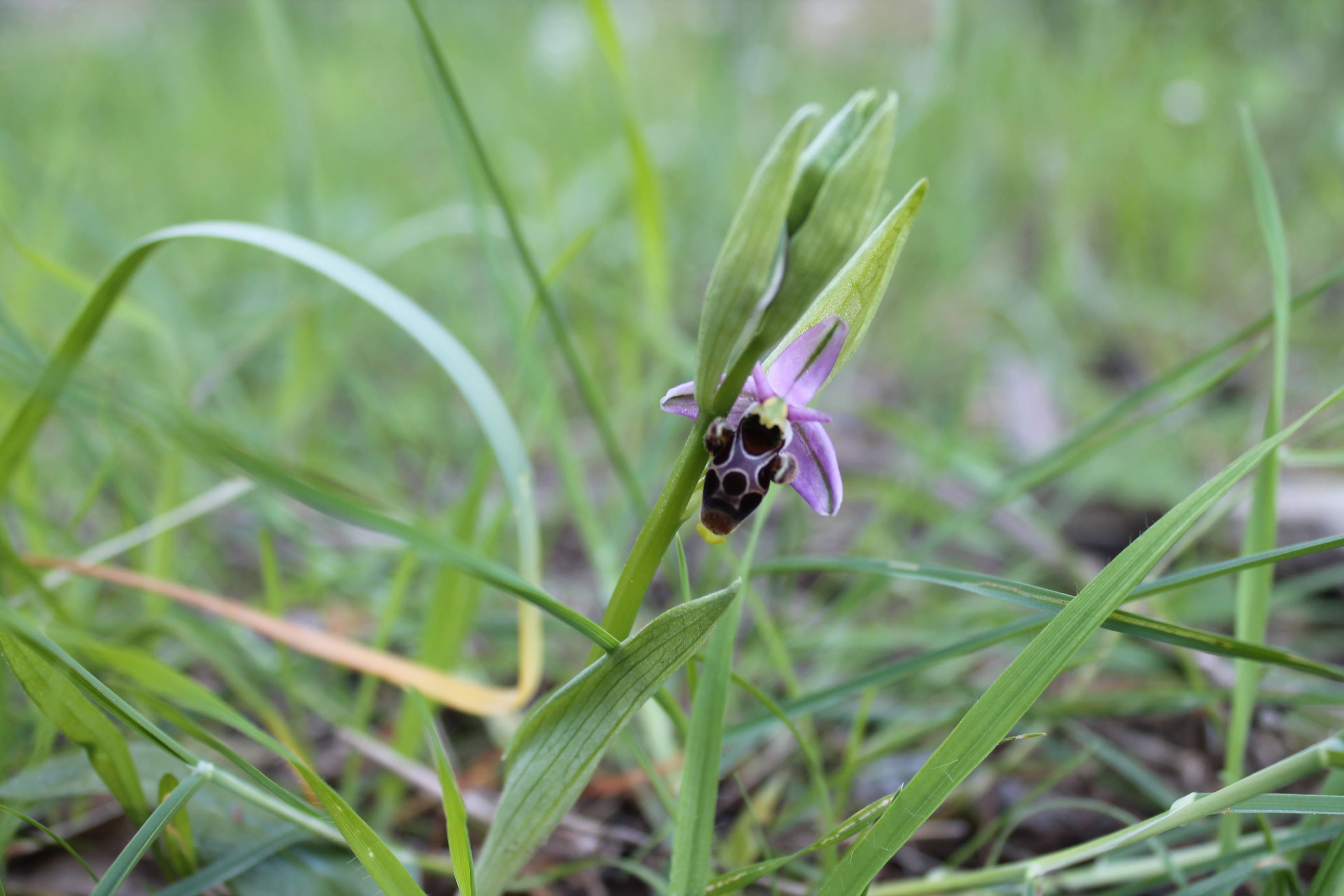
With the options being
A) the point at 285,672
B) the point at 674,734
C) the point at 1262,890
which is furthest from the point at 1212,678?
the point at 285,672

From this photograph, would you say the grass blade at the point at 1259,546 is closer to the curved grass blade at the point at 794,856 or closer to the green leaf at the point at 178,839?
the curved grass blade at the point at 794,856

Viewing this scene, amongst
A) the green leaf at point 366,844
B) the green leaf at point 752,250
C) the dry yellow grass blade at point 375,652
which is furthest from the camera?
the dry yellow grass blade at point 375,652

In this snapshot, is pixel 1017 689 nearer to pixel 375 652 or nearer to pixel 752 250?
pixel 752 250

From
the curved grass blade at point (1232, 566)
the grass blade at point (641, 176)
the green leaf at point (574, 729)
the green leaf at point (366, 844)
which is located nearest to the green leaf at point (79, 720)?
the green leaf at point (366, 844)

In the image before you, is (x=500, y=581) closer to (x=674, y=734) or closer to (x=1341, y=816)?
Answer: (x=674, y=734)

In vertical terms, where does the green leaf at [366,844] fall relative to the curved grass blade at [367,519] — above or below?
below

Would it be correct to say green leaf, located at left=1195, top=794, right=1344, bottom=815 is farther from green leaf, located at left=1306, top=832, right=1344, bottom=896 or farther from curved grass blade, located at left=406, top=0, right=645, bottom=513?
curved grass blade, located at left=406, top=0, right=645, bottom=513
